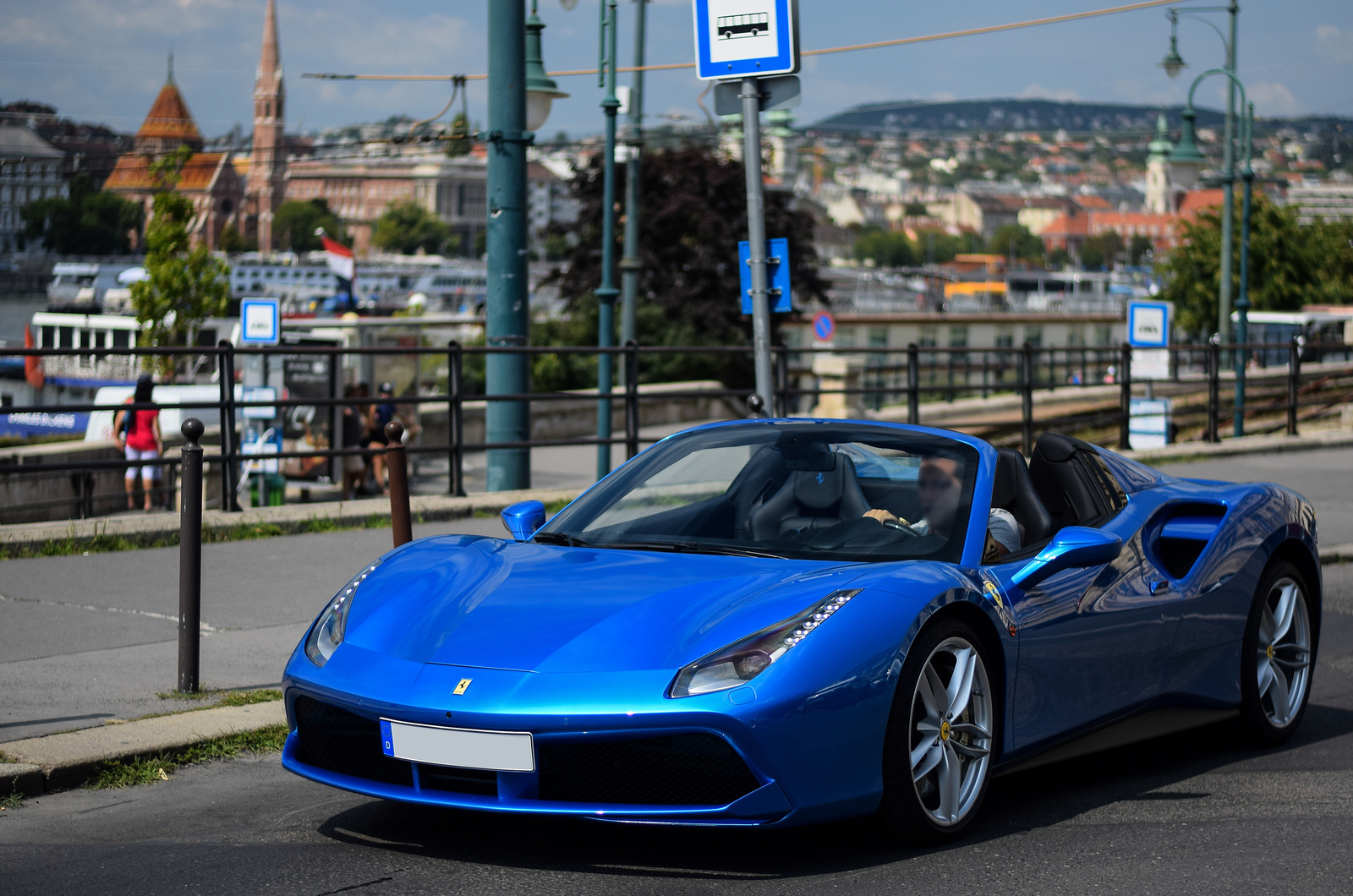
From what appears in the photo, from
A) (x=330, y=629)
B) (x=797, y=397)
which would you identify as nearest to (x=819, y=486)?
(x=330, y=629)

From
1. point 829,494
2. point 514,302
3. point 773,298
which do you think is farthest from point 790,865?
point 514,302

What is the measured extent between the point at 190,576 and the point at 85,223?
306 ft

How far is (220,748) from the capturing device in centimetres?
527

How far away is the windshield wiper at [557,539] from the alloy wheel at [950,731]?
1.22m

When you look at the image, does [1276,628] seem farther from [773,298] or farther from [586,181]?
[586,181]

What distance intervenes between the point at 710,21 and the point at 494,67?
4648mm

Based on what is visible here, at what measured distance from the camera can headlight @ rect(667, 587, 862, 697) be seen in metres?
3.66

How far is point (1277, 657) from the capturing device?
5.65 m

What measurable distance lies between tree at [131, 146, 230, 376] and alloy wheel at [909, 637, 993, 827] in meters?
49.8

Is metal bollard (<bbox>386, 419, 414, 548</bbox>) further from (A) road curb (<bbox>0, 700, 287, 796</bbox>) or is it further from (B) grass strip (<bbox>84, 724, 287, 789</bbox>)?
(B) grass strip (<bbox>84, 724, 287, 789</bbox>)

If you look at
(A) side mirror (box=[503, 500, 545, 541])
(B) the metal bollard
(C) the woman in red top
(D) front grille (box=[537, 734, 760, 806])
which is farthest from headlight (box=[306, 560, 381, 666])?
(C) the woman in red top

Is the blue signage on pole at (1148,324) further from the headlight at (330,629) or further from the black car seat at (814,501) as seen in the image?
the headlight at (330,629)

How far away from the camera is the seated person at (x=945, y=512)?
4656 millimetres

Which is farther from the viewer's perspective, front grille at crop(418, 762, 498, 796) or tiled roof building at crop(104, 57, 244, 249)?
tiled roof building at crop(104, 57, 244, 249)
